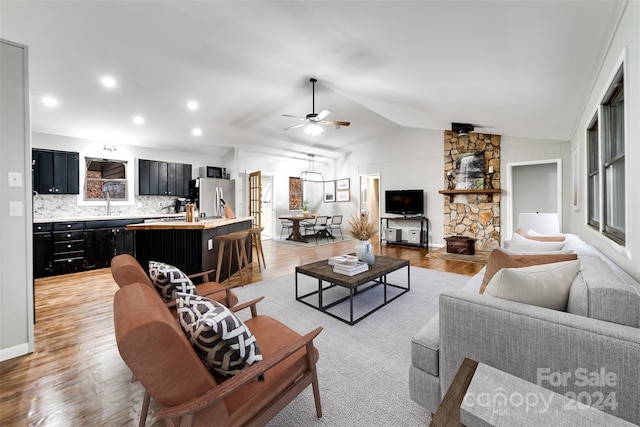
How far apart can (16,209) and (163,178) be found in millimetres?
4057

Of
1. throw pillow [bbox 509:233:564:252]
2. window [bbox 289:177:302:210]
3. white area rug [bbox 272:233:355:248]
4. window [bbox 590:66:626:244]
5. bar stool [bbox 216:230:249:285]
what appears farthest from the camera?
window [bbox 289:177:302:210]

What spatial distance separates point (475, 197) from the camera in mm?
5973

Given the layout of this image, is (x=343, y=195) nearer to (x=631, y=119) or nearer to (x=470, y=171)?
(x=470, y=171)

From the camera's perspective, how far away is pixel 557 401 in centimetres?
83

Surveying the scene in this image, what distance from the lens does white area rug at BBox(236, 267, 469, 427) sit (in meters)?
1.39

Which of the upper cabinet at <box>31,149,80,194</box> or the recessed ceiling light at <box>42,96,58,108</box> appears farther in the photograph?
the upper cabinet at <box>31,149,80,194</box>

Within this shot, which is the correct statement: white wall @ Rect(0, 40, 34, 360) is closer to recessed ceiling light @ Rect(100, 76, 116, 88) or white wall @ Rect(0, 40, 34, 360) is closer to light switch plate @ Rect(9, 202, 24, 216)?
light switch plate @ Rect(9, 202, 24, 216)

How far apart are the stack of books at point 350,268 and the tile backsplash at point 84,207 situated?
4.93 meters

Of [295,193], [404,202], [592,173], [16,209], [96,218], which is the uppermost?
[295,193]

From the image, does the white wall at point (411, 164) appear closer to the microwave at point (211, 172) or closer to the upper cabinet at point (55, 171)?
the microwave at point (211, 172)

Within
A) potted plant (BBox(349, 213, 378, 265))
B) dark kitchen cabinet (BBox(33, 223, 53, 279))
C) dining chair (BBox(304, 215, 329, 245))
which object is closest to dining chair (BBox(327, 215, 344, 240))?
dining chair (BBox(304, 215, 329, 245))

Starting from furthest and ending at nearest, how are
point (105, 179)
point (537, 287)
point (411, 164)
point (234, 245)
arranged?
point (411, 164), point (105, 179), point (234, 245), point (537, 287)

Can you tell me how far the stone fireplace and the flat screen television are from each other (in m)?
0.62

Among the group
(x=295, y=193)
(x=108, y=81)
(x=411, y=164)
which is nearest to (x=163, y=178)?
(x=108, y=81)
